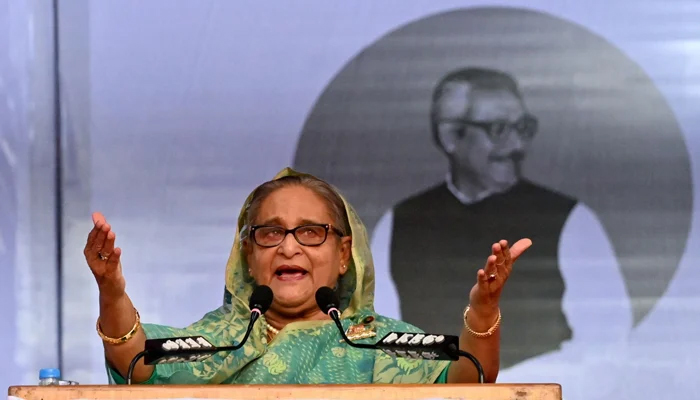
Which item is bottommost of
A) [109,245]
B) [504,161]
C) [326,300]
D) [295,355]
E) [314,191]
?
[295,355]

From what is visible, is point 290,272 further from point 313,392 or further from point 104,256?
point 313,392

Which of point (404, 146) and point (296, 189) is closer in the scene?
point (296, 189)

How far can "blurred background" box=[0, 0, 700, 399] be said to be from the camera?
11.9 feet

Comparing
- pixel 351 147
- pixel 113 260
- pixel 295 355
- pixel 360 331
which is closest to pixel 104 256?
pixel 113 260

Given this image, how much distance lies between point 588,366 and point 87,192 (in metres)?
1.52

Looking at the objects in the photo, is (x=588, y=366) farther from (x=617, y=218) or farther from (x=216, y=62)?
(x=216, y=62)

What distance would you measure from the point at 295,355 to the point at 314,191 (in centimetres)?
45

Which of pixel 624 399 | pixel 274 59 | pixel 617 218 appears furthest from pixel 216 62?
pixel 624 399

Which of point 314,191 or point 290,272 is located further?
point 314,191

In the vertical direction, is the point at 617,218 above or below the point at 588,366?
above

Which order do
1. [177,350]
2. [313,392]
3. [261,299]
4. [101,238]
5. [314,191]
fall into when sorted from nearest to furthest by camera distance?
[313,392] < [177,350] < [101,238] < [261,299] < [314,191]

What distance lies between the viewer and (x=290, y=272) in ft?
10.0

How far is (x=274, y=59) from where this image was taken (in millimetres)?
3740

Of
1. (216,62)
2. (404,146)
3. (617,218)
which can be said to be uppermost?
(216,62)
